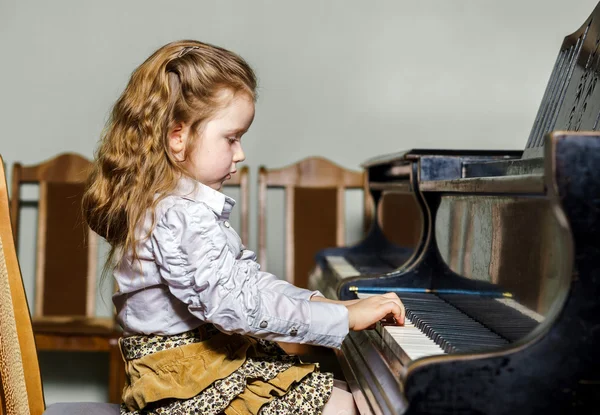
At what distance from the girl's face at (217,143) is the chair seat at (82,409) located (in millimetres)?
579

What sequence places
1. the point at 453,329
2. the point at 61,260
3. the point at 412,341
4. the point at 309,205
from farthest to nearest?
1. the point at 309,205
2. the point at 61,260
3. the point at 453,329
4. the point at 412,341

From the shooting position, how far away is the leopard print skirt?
147cm

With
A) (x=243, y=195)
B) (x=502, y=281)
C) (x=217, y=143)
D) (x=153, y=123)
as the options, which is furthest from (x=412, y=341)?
(x=243, y=195)

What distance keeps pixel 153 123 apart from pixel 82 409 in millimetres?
671

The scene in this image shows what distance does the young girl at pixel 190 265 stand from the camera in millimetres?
1426

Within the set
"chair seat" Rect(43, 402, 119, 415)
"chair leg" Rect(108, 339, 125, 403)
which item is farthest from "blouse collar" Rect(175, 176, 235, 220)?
"chair leg" Rect(108, 339, 125, 403)

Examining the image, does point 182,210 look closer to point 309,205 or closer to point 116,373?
point 116,373

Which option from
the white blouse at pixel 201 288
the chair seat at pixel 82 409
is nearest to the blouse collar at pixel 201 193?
the white blouse at pixel 201 288

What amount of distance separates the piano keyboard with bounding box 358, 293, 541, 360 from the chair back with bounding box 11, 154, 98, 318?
2099 millimetres

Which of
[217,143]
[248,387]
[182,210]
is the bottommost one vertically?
[248,387]

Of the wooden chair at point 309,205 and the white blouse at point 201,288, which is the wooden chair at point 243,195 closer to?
the wooden chair at point 309,205

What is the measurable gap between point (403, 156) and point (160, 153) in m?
0.72

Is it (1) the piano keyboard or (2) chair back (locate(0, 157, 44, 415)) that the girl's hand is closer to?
(1) the piano keyboard

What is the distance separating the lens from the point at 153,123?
1.52 m
